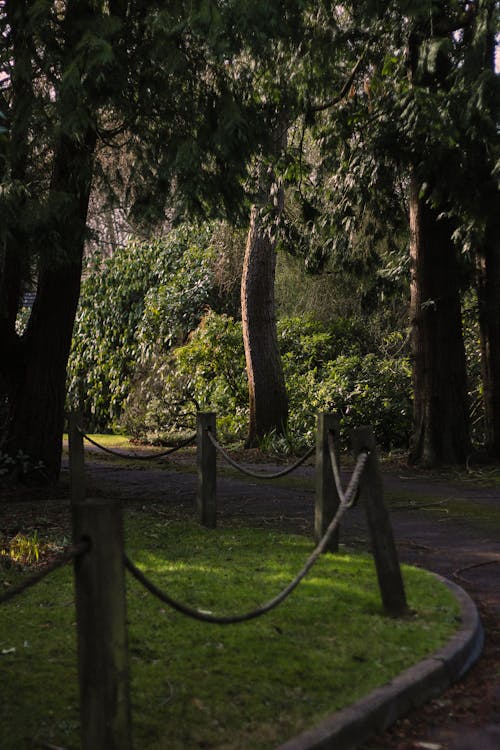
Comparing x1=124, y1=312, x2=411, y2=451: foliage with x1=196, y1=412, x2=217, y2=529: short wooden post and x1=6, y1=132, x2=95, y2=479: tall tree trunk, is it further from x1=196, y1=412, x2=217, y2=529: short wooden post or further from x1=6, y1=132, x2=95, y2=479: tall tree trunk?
x1=196, y1=412, x2=217, y2=529: short wooden post

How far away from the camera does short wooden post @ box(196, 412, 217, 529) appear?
8.18 m

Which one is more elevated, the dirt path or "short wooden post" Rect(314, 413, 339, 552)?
"short wooden post" Rect(314, 413, 339, 552)

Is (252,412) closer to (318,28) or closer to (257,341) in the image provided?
(257,341)

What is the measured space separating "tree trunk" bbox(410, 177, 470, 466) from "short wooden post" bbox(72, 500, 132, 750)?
34.8ft

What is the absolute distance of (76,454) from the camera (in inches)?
333

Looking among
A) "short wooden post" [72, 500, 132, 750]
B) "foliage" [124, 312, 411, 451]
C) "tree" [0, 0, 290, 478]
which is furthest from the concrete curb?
"foliage" [124, 312, 411, 451]

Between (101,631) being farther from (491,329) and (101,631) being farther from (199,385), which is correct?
(199,385)

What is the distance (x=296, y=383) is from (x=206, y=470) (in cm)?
931

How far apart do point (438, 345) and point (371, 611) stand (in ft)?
27.8

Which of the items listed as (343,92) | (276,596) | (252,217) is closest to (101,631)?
(276,596)

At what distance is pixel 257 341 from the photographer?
16.2 metres

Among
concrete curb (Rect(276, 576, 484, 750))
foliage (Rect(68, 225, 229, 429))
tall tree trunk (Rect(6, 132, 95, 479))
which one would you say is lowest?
concrete curb (Rect(276, 576, 484, 750))

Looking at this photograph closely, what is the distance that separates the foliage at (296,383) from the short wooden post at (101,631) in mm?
12436

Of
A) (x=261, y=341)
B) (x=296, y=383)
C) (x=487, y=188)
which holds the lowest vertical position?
(x=296, y=383)
